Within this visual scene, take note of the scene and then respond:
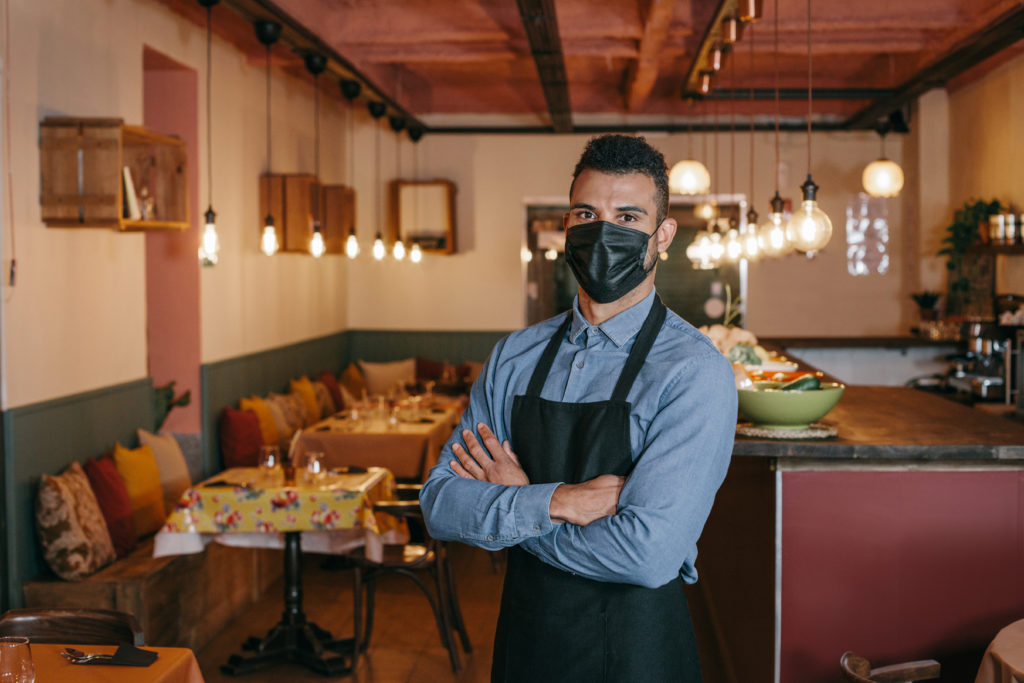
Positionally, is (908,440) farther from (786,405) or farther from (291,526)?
(291,526)

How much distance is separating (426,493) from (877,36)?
643 cm

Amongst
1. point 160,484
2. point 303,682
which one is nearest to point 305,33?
point 160,484

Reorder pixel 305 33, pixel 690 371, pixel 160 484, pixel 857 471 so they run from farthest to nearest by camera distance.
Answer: pixel 305 33 → pixel 160 484 → pixel 857 471 → pixel 690 371

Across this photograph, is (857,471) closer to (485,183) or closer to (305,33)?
(305,33)

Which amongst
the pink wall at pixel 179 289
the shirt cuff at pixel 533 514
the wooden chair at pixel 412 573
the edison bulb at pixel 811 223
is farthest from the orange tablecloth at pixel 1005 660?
the pink wall at pixel 179 289

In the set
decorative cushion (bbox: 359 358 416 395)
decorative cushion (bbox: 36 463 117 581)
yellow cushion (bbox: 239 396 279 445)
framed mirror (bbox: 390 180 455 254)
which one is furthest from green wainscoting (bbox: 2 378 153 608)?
framed mirror (bbox: 390 180 455 254)

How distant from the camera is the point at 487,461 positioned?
204cm

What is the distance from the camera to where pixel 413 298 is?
10352 millimetres

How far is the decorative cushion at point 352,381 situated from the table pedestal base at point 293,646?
15.1 ft

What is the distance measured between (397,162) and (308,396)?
11.0 ft

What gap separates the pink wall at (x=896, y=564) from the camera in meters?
3.12

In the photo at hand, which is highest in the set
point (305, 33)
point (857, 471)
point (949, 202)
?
point (305, 33)

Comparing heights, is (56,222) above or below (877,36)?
below

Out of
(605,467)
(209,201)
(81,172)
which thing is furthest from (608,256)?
(209,201)
